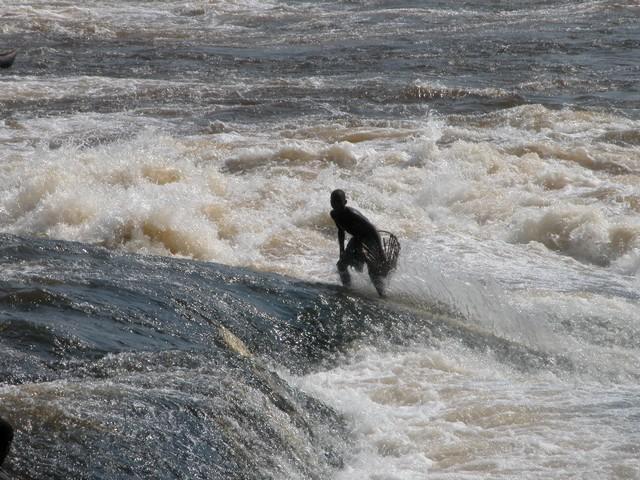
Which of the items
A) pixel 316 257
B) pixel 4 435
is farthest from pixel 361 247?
pixel 4 435

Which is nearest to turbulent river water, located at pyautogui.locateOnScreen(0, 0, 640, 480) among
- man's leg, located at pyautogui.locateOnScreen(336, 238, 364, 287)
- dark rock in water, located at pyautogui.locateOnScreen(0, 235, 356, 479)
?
dark rock in water, located at pyautogui.locateOnScreen(0, 235, 356, 479)

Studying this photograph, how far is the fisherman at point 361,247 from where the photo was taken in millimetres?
9445

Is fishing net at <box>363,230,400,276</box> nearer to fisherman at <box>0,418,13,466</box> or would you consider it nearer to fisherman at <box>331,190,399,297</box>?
fisherman at <box>331,190,399,297</box>

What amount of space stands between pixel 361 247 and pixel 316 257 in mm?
2606

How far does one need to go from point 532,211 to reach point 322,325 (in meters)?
5.86

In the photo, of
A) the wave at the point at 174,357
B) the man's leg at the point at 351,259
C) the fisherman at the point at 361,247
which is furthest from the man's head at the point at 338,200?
the wave at the point at 174,357

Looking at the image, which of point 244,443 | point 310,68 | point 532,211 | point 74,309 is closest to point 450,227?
point 532,211

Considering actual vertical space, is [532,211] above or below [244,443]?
below

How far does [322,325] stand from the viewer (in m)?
8.60

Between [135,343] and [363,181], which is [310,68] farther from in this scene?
[135,343]

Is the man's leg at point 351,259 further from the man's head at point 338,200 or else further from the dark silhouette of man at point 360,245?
the man's head at point 338,200

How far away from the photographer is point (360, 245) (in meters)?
9.52

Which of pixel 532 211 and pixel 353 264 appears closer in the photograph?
pixel 353 264

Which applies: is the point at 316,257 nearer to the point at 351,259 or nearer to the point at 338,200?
the point at 351,259
